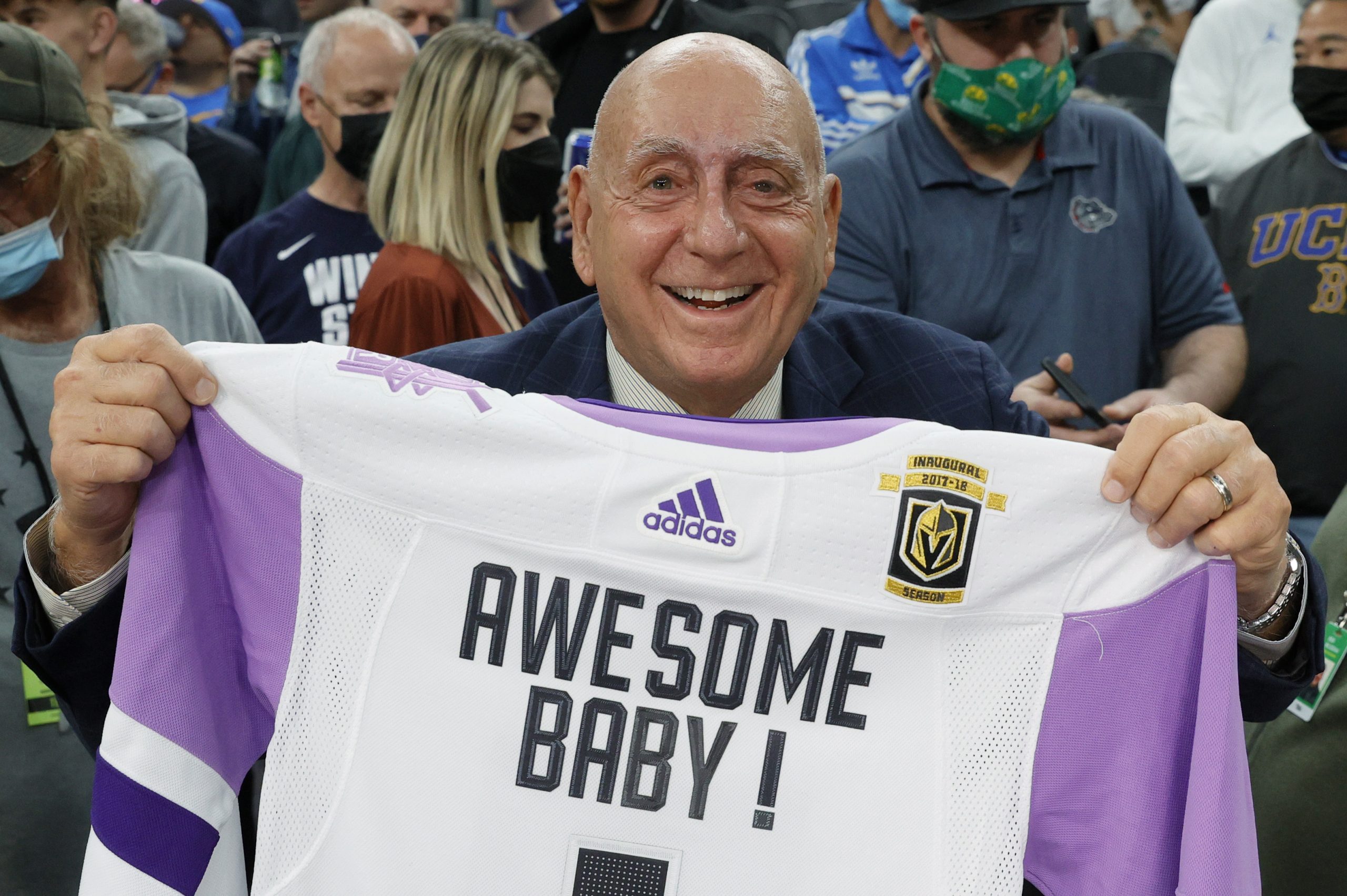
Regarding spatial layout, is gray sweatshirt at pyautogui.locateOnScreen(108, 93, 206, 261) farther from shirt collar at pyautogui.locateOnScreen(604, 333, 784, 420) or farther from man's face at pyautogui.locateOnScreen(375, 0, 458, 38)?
shirt collar at pyautogui.locateOnScreen(604, 333, 784, 420)

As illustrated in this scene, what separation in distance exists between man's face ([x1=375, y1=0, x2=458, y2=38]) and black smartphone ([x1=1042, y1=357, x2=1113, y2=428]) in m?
3.38

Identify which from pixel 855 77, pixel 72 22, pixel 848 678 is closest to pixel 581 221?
pixel 848 678

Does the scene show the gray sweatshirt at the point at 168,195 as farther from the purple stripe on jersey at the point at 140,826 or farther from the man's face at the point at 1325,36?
the man's face at the point at 1325,36

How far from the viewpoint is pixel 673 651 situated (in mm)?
1665

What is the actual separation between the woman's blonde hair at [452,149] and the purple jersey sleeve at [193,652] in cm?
151

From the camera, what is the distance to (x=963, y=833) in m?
1.65

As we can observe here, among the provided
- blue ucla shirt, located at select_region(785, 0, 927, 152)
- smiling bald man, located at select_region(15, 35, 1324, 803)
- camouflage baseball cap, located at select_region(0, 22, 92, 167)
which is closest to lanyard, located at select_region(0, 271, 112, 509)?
camouflage baseball cap, located at select_region(0, 22, 92, 167)

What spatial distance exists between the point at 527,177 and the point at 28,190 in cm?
142

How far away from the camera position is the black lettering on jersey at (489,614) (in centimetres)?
165

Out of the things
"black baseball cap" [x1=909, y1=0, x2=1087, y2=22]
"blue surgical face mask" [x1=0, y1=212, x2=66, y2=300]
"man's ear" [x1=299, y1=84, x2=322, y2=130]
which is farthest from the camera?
"man's ear" [x1=299, y1=84, x2=322, y2=130]

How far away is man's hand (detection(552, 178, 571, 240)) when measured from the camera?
3.84 metres

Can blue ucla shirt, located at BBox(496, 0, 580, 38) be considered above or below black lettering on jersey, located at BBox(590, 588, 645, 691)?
below

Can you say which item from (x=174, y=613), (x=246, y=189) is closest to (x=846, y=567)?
(x=174, y=613)

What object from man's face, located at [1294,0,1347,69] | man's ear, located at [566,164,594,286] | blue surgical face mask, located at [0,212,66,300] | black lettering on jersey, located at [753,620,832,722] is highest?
man's face, located at [1294,0,1347,69]
